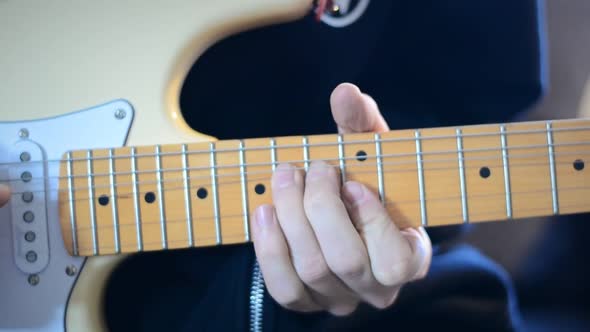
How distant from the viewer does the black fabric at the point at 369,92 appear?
654 mm

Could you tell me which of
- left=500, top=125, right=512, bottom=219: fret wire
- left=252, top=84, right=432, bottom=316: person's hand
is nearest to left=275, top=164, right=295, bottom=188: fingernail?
left=252, top=84, right=432, bottom=316: person's hand

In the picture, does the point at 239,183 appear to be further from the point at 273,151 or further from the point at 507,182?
the point at 507,182

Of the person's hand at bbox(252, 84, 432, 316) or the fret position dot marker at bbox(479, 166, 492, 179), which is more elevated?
the fret position dot marker at bbox(479, 166, 492, 179)

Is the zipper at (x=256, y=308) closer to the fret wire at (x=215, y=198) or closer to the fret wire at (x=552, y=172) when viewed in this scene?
the fret wire at (x=215, y=198)

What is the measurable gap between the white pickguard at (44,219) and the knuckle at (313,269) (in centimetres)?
24

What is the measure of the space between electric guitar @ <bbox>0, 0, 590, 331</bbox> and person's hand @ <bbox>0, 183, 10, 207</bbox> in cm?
2

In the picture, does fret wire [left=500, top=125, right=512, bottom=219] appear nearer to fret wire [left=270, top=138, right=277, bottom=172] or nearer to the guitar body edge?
fret wire [left=270, top=138, right=277, bottom=172]

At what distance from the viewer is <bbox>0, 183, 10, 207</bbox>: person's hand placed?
1.57 feet

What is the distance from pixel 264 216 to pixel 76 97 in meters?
0.26

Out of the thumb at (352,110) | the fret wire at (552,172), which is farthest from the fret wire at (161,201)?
the fret wire at (552,172)

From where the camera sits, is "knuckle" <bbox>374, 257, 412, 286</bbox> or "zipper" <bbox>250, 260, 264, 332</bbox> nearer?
"knuckle" <bbox>374, 257, 412, 286</bbox>

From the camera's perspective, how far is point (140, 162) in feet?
1.64

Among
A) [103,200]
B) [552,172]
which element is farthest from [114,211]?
[552,172]

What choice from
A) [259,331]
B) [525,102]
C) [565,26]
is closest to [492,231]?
[525,102]
